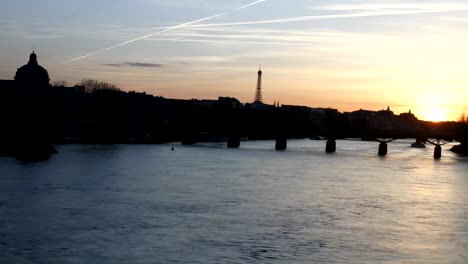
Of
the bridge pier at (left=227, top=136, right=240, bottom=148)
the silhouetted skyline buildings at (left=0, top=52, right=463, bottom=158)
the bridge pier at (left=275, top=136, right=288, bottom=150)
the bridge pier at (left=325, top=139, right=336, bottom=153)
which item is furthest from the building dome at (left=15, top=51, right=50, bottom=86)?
the bridge pier at (left=325, top=139, right=336, bottom=153)

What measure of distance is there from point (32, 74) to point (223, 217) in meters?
66.6

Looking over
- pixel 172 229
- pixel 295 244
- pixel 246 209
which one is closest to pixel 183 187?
pixel 246 209

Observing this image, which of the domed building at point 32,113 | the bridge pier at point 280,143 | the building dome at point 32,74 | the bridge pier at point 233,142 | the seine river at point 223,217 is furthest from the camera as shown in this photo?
the building dome at point 32,74

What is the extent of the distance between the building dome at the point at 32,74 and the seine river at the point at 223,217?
44040mm

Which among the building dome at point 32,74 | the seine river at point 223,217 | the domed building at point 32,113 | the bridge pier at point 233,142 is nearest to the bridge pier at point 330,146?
the bridge pier at point 233,142

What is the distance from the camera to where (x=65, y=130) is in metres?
83.0

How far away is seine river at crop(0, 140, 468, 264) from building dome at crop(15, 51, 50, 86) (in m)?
44.0

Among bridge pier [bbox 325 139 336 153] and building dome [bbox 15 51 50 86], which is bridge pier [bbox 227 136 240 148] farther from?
building dome [bbox 15 51 50 86]

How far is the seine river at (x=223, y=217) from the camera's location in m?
19.8

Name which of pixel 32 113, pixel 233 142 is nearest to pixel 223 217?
pixel 32 113

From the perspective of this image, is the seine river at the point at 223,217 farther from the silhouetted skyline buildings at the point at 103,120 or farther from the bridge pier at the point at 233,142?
the bridge pier at the point at 233,142

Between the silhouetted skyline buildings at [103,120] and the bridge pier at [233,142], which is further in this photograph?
the bridge pier at [233,142]

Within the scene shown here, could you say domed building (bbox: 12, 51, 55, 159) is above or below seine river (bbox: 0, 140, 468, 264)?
above

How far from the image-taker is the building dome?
287 ft
